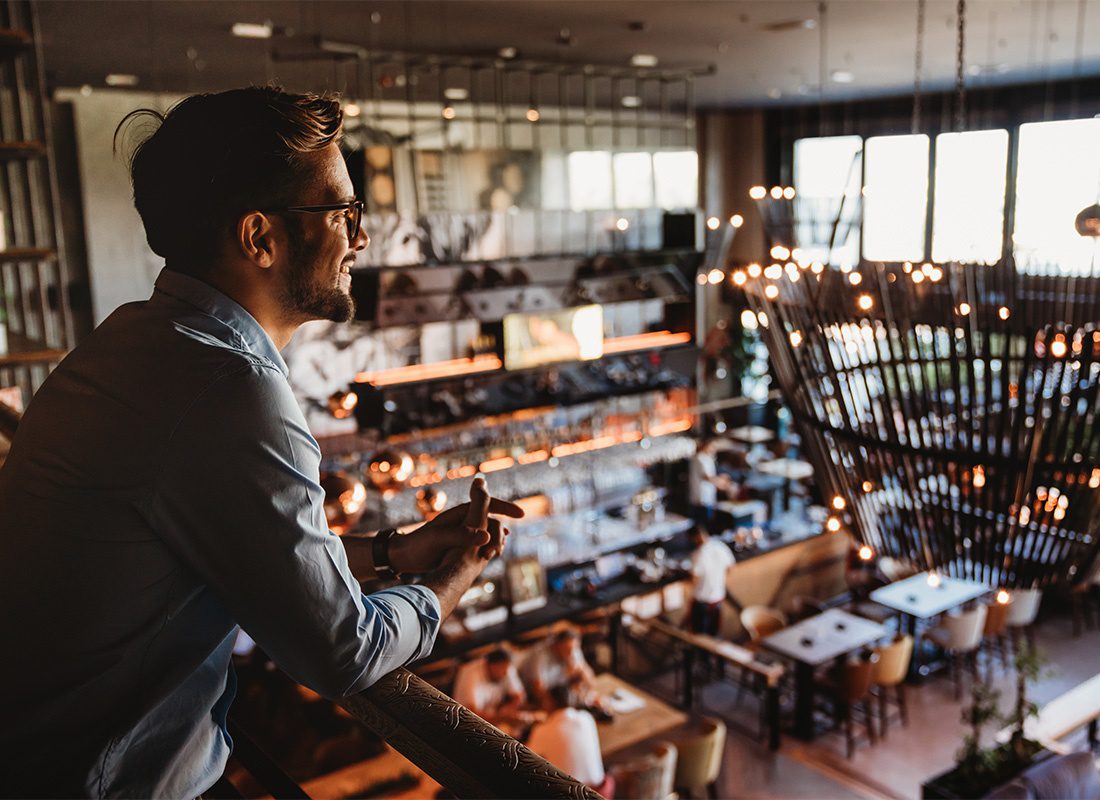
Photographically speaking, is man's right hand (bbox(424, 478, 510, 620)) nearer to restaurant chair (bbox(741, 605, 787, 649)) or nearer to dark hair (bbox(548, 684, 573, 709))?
dark hair (bbox(548, 684, 573, 709))

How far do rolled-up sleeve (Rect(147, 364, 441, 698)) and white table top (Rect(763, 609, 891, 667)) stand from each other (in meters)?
7.62

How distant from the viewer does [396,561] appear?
1401mm

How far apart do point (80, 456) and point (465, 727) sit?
18.5 inches

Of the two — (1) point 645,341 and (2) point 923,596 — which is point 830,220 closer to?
(2) point 923,596

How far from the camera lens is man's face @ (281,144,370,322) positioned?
1.14 m

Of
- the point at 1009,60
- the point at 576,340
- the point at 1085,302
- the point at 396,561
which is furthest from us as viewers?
the point at 576,340

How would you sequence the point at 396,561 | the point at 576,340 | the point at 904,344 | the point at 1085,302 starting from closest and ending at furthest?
1. the point at 396,561
2. the point at 904,344
3. the point at 1085,302
4. the point at 576,340

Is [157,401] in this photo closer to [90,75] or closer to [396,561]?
[396,561]

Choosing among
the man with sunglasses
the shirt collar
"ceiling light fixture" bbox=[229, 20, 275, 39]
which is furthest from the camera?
"ceiling light fixture" bbox=[229, 20, 275, 39]

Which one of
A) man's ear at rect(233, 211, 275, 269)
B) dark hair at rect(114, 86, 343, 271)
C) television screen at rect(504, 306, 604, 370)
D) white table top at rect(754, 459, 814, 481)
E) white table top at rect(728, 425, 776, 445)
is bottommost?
white table top at rect(754, 459, 814, 481)

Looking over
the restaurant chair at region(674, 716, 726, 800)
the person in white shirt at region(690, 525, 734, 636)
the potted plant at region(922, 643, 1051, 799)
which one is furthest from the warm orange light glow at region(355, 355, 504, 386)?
the potted plant at region(922, 643, 1051, 799)

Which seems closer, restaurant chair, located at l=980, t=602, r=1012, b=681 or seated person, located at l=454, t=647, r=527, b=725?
seated person, located at l=454, t=647, r=527, b=725

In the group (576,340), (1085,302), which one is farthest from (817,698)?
(1085,302)

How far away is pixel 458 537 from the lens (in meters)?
1.32
